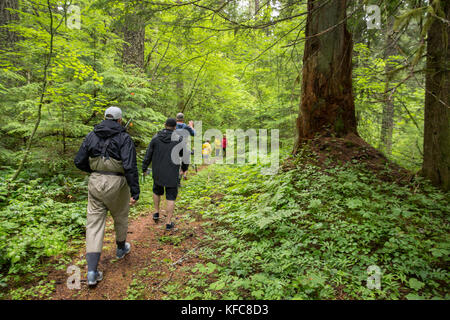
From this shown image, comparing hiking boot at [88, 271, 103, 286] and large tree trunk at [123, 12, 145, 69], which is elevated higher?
large tree trunk at [123, 12, 145, 69]

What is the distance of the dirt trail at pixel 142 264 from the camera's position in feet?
9.53

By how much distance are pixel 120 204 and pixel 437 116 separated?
5.36 m

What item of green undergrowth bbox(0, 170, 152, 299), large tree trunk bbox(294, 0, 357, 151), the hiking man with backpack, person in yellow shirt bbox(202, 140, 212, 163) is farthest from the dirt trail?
person in yellow shirt bbox(202, 140, 212, 163)

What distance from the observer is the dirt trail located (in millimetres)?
2904

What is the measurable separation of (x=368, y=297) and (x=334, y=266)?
0.49 m

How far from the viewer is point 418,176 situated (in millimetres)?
4188

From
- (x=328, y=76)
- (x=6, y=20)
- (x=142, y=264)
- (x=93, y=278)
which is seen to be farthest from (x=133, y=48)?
(x=93, y=278)

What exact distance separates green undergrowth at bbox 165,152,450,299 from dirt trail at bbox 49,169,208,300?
28 cm

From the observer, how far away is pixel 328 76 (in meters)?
5.18

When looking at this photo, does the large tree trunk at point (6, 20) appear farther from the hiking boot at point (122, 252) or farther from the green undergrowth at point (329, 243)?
the green undergrowth at point (329, 243)

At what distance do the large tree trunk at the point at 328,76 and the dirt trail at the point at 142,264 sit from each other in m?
3.77

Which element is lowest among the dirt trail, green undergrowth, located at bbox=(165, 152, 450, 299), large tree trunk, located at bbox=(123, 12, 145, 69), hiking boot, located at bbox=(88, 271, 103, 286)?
the dirt trail

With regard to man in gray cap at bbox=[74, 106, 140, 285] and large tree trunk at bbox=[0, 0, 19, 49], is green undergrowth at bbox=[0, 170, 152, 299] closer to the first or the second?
man in gray cap at bbox=[74, 106, 140, 285]
